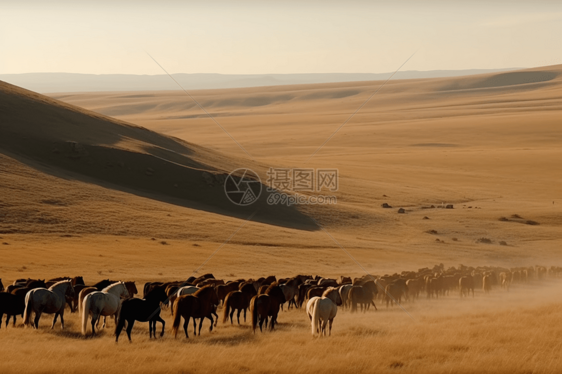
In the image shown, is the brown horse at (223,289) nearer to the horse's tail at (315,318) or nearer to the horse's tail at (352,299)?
the horse's tail at (352,299)

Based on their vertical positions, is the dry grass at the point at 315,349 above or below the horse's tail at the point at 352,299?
below

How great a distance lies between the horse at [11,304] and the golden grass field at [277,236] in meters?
0.88

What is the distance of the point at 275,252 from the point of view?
140 feet

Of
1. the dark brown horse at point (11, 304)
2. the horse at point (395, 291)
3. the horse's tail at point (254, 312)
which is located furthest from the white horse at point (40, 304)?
the horse at point (395, 291)

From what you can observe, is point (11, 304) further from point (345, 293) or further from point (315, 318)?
point (345, 293)

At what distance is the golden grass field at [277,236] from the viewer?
567 inches

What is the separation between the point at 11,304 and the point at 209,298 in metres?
5.57

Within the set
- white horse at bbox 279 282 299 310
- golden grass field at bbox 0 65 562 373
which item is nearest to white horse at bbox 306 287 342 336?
golden grass field at bbox 0 65 562 373

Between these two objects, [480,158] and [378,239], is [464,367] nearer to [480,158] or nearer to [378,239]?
[378,239]

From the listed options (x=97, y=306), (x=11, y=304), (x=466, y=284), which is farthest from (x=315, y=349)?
(x=466, y=284)

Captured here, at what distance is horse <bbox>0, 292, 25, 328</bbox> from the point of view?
1748cm

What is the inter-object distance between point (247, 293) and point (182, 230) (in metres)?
27.9

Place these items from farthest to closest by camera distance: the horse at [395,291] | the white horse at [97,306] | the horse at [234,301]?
the horse at [395,291], the horse at [234,301], the white horse at [97,306]

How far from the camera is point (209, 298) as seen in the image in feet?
59.7
